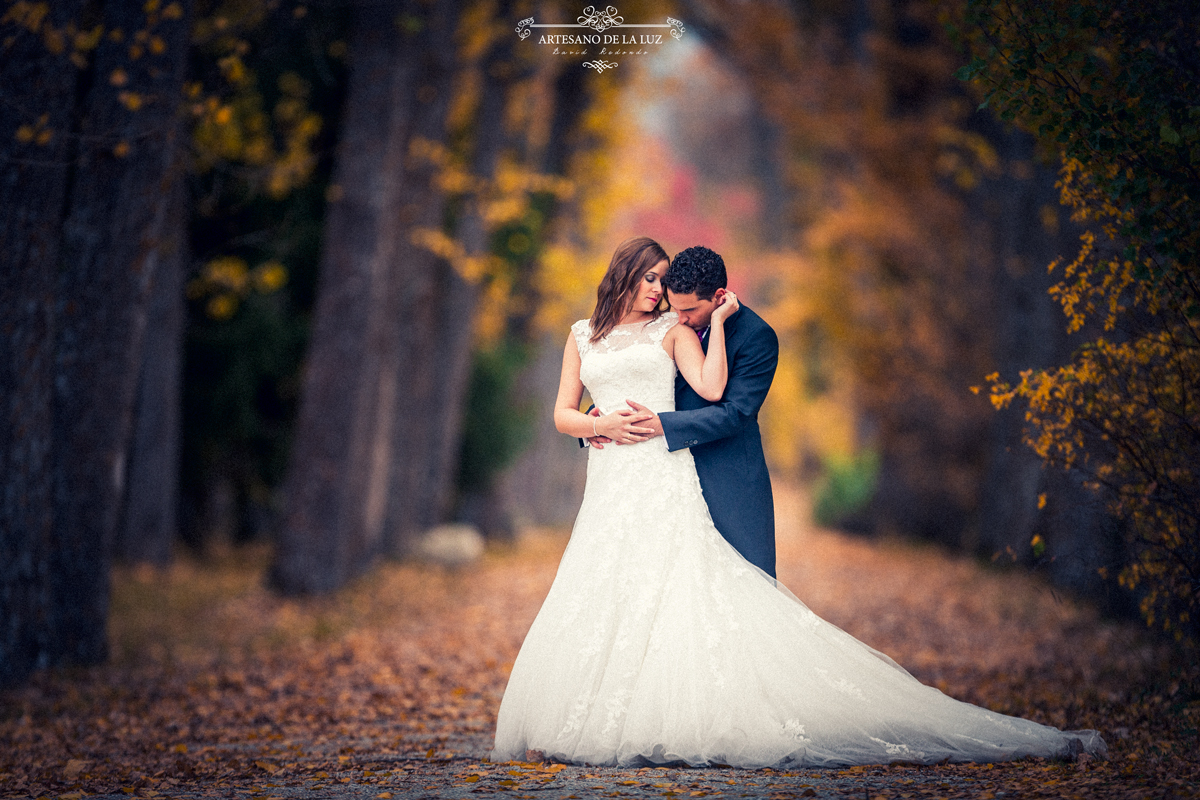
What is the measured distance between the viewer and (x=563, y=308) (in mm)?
18000

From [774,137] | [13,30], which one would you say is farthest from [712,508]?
[774,137]

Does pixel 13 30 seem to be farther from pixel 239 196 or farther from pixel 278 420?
pixel 278 420

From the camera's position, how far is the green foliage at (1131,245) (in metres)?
4.87

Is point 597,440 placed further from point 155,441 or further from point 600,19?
point 600,19

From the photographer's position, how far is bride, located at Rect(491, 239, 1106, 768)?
4.47 m

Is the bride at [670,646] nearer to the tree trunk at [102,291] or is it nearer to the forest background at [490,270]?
the forest background at [490,270]

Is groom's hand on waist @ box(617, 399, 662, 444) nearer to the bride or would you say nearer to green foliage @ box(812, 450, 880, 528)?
the bride

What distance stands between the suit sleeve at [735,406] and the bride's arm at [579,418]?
0.48ft

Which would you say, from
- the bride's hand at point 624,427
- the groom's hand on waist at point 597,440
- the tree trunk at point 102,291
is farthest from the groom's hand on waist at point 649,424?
the tree trunk at point 102,291

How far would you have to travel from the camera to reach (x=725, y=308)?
4844 millimetres

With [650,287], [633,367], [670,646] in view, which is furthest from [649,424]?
[670,646]

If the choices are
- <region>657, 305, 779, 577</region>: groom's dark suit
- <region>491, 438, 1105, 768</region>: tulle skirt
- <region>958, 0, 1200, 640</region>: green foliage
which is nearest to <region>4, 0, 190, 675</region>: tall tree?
<region>491, 438, 1105, 768</region>: tulle skirt

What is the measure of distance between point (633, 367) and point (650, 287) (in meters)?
0.39

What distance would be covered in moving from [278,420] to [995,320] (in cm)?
1044
